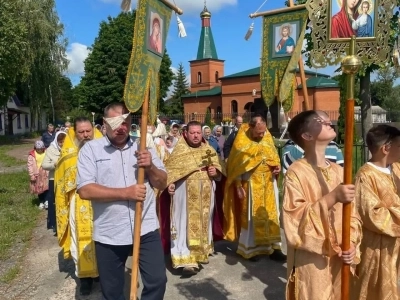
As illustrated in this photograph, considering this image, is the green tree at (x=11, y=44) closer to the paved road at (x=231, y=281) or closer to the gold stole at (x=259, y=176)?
the gold stole at (x=259, y=176)

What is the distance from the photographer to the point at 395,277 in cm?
367

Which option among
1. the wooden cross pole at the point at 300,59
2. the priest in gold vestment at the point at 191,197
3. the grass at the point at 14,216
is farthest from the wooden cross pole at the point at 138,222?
the grass at the point at 14,216

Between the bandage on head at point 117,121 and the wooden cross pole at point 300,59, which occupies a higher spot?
the wooden cross pole at point 300,59

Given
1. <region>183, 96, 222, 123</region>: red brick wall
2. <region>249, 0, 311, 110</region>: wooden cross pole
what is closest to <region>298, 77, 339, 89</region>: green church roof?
<region>183, 96, 222, 123</region>: red brick wall

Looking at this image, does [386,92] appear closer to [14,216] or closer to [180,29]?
[14,216]

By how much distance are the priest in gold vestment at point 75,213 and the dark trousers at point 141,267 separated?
1.44m

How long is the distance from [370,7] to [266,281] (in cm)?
315

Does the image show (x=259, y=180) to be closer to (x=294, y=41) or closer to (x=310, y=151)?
(x=294, y=41)

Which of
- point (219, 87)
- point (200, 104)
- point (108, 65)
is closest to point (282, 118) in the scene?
point (108, 65)

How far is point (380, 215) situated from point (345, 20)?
1477 millimetres

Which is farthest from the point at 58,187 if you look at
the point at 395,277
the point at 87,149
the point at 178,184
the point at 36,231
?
the point at 395,277

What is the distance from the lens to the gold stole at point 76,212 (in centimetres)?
497

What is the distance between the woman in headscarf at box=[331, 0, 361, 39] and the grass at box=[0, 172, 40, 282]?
4679 mm

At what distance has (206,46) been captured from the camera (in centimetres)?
6794
